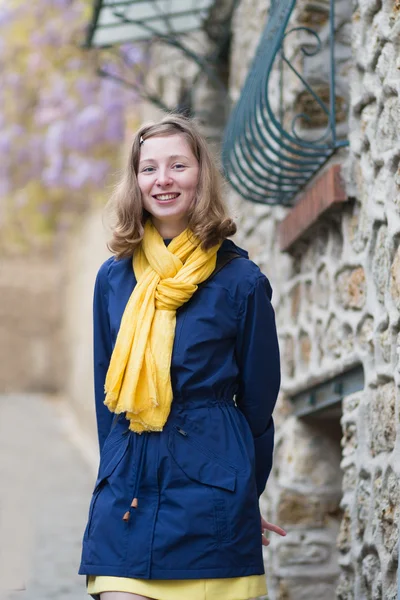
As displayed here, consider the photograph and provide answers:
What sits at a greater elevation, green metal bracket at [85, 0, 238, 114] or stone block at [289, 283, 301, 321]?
green metal bracket at [85, 0, 238, 114]

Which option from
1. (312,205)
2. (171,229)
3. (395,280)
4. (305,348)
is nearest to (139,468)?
(171,229)

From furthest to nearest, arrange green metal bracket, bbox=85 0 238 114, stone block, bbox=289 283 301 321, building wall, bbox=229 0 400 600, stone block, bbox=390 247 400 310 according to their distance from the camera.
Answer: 1. green metal bracket, bbox=85 0 238 114
2. stone block, bbox=289 283 301 321
3. building wall, bbox=229 0 400 600
4. stone block, bbox=390 247 400 310

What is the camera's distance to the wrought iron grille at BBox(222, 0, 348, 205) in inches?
137

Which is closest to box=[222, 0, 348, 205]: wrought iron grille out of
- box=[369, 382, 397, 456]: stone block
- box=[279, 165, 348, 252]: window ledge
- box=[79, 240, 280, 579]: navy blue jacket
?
box=[279, 165, 348, 252]: window ledge

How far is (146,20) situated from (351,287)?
9.39ft

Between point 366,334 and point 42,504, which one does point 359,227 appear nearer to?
point 366,334

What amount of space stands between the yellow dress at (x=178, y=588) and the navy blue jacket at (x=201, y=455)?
24mm

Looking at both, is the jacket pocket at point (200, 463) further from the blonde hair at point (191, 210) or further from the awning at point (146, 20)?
the awning at point (146, 20)

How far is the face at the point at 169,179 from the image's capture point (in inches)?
A: 97.1

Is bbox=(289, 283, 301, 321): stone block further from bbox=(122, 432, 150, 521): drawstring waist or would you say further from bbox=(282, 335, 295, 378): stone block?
bbox=(122, 432, 150, 521): drawstring waist

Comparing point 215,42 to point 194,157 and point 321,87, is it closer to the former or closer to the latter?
point 321,87

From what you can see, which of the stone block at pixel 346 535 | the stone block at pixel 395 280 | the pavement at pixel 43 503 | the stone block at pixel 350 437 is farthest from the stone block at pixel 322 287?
the pavement at pixel 43 503

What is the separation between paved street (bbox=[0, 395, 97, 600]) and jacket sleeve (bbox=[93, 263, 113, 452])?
2.19m

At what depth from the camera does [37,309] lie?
15977mm
